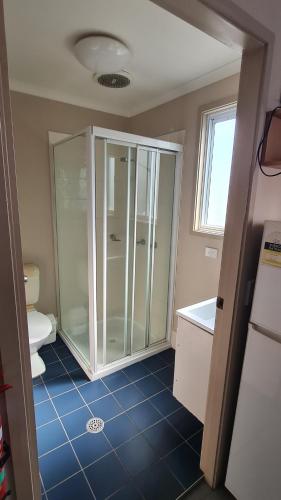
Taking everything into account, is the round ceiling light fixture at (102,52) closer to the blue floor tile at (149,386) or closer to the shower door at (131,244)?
the shower door at (131,244)

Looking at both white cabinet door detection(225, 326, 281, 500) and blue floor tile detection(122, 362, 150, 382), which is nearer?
white cabinet door detection(225, 326, 281, 500)

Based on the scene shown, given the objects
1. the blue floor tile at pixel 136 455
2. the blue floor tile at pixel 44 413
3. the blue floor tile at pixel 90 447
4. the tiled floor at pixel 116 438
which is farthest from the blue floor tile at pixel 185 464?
the blue floor tile at pixel 44 413

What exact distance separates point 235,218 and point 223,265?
223mm

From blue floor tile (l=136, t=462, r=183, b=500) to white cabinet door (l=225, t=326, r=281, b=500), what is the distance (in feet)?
1.10

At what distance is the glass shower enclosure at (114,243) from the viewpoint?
1.91 m

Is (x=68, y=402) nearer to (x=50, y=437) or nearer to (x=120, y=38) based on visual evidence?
(x=50, y=437)

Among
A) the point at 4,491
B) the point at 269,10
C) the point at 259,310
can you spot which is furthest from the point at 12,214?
the point at 269,10

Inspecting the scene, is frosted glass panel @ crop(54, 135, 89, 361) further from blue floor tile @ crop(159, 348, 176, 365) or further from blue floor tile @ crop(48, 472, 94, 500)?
blue floor tile @ crop(48, 472, 94, 500)

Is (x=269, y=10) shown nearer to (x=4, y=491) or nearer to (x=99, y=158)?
(x=99, y=158)

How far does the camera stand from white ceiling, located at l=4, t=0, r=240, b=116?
127 centimetres

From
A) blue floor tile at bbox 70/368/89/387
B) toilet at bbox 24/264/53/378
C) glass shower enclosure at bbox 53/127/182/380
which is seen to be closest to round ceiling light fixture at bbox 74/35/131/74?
glass shower enclosure at bbox 53/127/182/380

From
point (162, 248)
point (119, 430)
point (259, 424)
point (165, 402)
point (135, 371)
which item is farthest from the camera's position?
point (162, 248)

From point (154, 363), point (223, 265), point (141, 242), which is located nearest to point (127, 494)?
point (154, 363)

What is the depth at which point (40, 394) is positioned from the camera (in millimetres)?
1898
